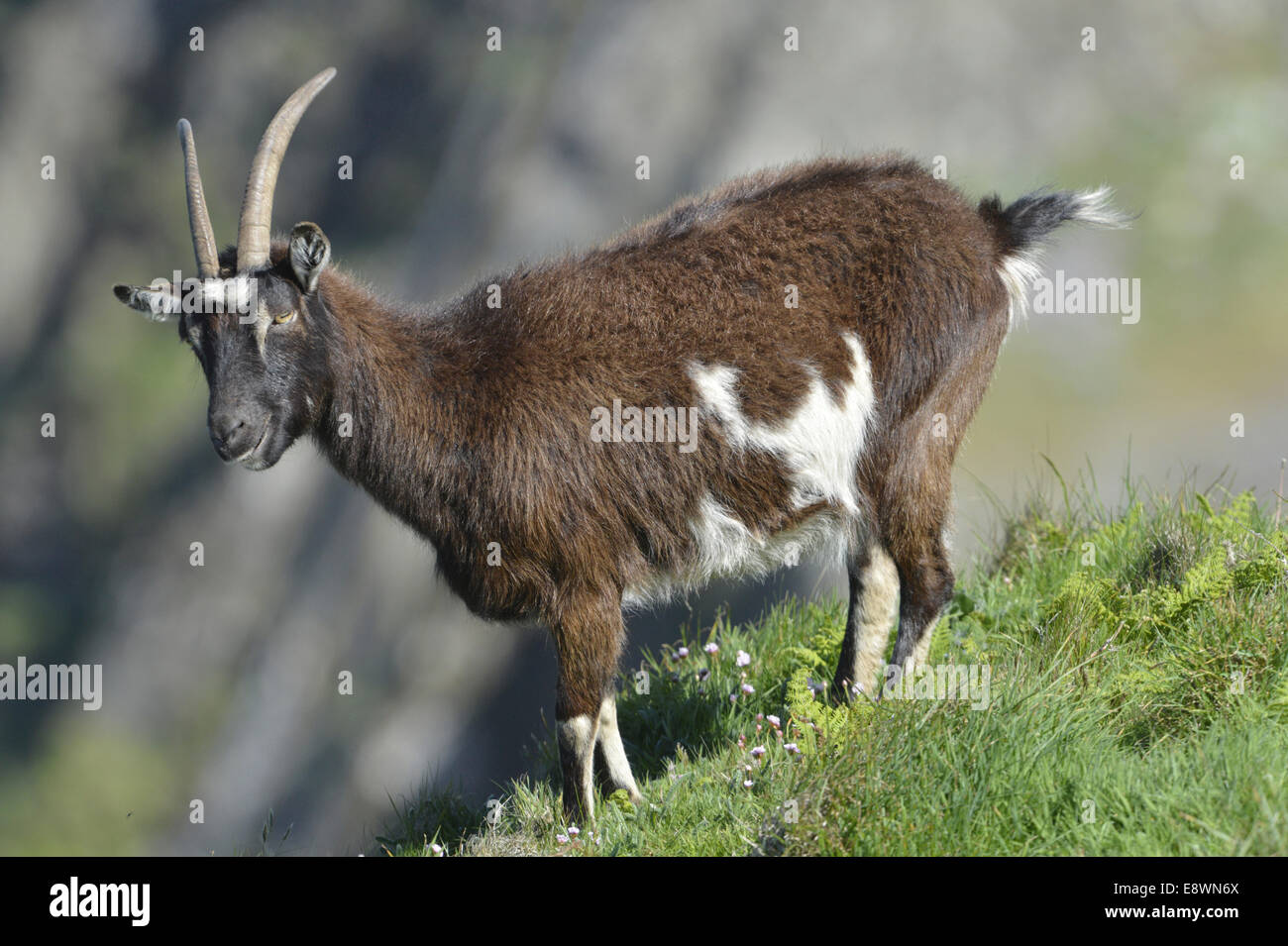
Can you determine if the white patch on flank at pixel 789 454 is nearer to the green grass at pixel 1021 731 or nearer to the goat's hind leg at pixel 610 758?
the goat's hind leg at pixel 610 758

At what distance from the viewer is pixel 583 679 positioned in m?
4.25

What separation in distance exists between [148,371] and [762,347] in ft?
19.4

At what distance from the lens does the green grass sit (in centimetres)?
324

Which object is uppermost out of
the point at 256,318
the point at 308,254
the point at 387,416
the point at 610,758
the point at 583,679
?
the point at 308,254

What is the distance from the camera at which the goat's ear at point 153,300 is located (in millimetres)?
4055

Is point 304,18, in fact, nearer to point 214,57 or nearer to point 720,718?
point 214,57

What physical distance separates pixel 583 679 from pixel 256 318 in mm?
1715

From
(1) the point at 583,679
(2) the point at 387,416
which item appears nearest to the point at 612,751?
(1) the point at 583,679

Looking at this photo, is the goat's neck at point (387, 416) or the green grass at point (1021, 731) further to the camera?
the goat's neck at point (387, 416)

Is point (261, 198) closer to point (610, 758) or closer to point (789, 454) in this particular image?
point (789, 454)

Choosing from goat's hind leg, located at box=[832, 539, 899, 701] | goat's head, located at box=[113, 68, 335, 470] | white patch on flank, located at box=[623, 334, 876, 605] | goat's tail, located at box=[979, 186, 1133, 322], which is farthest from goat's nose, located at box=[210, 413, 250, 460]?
goat's tail, located at box=[979, 186, 1133, 322]

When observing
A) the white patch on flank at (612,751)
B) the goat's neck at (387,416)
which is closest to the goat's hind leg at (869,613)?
the white patch on flank at (612,751)
